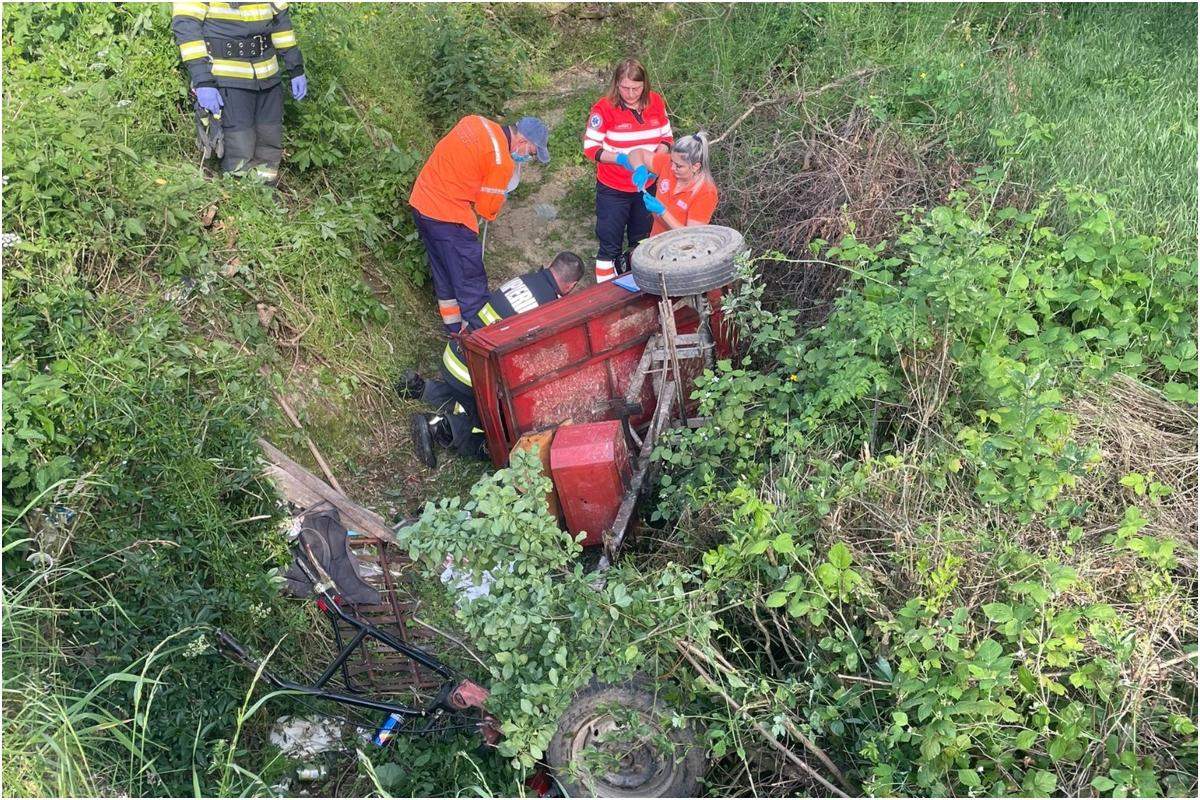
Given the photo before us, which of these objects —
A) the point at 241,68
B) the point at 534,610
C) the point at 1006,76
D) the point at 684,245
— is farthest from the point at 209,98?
the point at 1006,76

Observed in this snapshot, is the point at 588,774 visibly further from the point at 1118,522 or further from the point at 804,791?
the point at 1118,522

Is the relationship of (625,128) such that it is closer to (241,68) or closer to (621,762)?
(241,68)

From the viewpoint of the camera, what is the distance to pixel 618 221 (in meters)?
7.54

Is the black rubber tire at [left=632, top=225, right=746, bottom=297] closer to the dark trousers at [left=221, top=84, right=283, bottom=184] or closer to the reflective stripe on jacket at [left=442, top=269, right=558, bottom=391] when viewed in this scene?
the reflective stripe on jacket at [left=442, top=269, right=558, bottom=391]

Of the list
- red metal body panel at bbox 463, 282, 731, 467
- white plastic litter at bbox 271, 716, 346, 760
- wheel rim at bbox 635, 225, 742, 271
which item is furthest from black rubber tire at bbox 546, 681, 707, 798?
wheel rim at bbox 635, 225, 742, 271

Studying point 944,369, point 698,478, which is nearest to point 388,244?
point 698,478

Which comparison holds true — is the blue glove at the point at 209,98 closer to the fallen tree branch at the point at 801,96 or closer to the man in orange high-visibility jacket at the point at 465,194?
the man in orange high-visibility jacket at the point at 465,194

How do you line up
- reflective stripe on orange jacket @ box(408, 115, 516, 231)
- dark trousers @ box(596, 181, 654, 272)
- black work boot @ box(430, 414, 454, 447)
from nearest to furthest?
black work boot @ box(430, 414, 454, 447) → reflective stripe on orange jacket @ box(408, 115, 516, 231) → dark trousers @ box(596, 181, 654, 272)

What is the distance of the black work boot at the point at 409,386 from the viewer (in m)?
6.92

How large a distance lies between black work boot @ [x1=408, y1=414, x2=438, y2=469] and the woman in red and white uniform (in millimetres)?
1981

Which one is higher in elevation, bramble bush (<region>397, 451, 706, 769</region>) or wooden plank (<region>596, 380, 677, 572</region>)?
bramble bush (<region>397, 451, 706, 769</region>)

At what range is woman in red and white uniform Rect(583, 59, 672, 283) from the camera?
277 inches

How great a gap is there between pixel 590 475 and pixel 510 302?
177 centimetres

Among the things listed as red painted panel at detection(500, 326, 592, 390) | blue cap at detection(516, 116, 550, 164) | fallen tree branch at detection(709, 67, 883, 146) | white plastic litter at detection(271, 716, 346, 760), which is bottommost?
white plastic litter at detection(271, 716, 346, 760)
